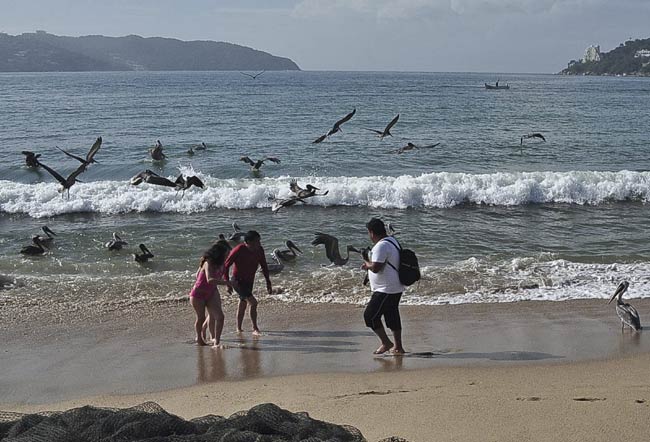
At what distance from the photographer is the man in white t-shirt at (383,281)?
27.9ft

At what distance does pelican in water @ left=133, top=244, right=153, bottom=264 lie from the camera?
14.0 metres

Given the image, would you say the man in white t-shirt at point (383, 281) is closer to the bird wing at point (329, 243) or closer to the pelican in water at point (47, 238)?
the bird wing at point (329, 243)

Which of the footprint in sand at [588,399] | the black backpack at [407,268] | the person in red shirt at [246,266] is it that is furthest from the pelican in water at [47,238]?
the footprint in sand at [588,399]

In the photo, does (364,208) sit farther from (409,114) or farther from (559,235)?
(409,114)

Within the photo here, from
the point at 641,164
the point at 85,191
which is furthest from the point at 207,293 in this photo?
the point at 641,164

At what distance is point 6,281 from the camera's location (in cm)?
1270

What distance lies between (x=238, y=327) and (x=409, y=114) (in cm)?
3892

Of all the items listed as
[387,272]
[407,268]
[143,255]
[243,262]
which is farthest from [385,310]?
[143,255]

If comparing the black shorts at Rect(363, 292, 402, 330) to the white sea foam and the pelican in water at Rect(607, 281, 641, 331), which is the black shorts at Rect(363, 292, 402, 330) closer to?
the pelican in water at Rect(607, 281, 641, 331)

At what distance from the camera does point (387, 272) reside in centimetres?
857

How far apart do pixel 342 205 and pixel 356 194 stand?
0.68 meters

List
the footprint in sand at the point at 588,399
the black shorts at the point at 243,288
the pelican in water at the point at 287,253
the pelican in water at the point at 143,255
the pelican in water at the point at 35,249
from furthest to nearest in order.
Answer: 1. the pelican in water at the point at 35,249
2. the pelican in water at the point at 143,255
3. the pelican in water at the point at 287,253
4. the black shorts at the point at 243,288
5. the footprint in sand at the point at 588,399

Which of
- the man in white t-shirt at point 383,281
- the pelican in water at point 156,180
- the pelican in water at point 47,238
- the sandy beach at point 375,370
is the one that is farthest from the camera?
the pelican in water at point 47,238

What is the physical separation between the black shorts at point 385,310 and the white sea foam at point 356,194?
12045mm
